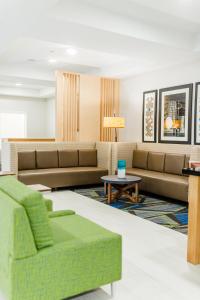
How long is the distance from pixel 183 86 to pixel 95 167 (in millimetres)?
2665

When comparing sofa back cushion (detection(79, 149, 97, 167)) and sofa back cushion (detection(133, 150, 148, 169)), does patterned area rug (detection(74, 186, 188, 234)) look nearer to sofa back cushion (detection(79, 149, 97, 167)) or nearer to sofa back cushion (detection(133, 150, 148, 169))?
sofa back cushion (detection(133, 150, 148, 169))

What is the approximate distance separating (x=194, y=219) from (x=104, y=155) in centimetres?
425

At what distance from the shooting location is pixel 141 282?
252cm

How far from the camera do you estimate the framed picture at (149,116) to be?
677 cm

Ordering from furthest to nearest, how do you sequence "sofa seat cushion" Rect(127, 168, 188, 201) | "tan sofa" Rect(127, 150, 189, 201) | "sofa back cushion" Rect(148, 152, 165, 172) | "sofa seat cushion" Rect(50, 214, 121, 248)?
"sofa back cushion" Rect(148, 152, 165, 172), "tan sofa" Rect(127, 150, 189, 201), "sofa seat cushion" Rect(127, 168, 188, 201), "sofa seat cushion" Rect(50, 214, 121, 248)

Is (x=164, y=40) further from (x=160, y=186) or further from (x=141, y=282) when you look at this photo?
(x=141, y=282)

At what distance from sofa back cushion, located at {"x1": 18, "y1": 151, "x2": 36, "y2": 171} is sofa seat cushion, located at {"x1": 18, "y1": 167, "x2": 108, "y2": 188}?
0.17m

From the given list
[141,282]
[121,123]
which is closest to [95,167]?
[121,123]

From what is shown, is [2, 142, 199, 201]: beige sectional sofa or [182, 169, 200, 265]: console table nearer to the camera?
[182, 169, 200, 265]: console table

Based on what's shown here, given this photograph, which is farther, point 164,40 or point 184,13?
point 164,40

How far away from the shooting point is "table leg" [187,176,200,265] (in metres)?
2.81

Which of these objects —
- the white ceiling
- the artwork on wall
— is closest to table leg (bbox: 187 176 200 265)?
the white ceiling

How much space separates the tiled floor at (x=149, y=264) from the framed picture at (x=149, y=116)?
2.77 meters

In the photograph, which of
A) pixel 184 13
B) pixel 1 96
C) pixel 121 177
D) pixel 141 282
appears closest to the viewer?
pixel 141 282
